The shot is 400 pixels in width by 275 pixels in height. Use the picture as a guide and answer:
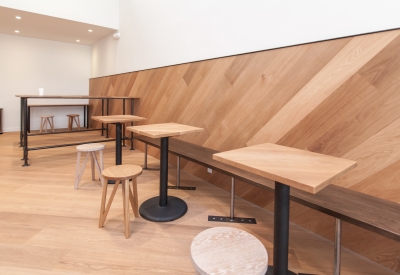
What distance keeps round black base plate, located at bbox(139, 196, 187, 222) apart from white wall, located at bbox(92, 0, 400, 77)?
1.71 metres

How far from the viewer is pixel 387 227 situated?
3.66 ft

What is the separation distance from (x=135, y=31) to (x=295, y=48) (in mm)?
3602

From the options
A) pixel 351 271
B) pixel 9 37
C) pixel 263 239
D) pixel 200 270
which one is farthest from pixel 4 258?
pixel 9 37

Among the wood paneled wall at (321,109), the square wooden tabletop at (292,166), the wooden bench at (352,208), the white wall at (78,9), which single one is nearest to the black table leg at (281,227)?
the square wooden tabletop at (292,166)

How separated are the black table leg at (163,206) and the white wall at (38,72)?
6.07 m

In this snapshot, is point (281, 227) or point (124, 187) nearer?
point (281, 227)

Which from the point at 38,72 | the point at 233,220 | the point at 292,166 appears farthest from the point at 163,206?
the point at 38,72

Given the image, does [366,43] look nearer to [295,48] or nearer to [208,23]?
[295,48]

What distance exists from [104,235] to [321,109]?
76.9 inches

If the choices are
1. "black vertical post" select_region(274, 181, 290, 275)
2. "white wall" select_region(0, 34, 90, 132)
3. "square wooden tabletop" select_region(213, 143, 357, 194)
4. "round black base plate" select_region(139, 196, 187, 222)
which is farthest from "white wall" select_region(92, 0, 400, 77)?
"white wall" select_region(0, 34, 90, 132)

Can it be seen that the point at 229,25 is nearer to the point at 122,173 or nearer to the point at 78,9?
the point at 122,173

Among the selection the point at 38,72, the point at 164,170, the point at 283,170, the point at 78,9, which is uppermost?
the point at 78,9

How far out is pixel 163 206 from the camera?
7.15 ft

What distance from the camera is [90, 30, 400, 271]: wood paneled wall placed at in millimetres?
1450
